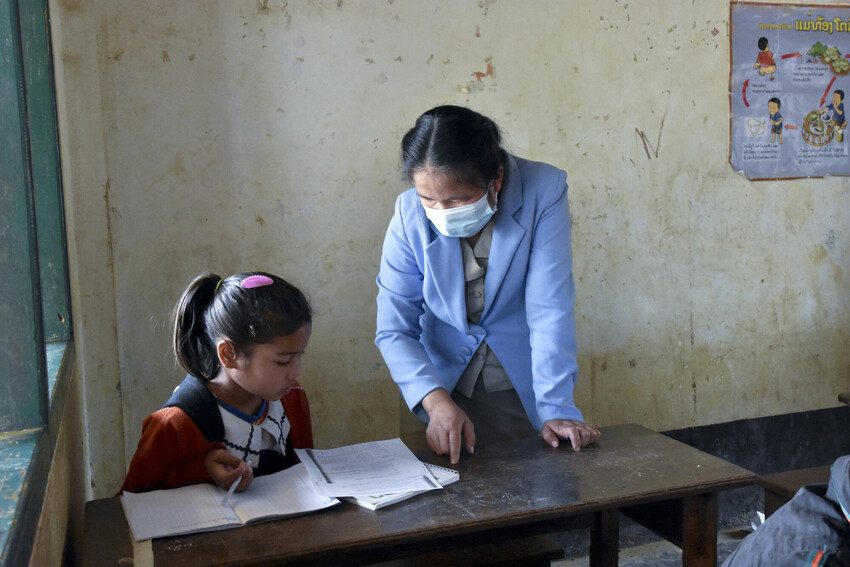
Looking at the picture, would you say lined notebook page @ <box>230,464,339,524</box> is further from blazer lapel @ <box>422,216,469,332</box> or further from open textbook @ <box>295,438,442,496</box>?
blazer lapel @ <box>422,216,469,332</box>

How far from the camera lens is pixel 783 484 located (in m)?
2.36

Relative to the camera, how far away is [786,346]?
3.45 m

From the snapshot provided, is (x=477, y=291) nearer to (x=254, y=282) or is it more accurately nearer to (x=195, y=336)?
(x=254, y=282)

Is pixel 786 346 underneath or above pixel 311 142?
underneath

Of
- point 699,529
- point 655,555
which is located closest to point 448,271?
point 699,529

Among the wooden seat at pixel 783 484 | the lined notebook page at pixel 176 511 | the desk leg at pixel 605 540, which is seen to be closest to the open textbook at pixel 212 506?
the lined notebook page at pixel 176 511

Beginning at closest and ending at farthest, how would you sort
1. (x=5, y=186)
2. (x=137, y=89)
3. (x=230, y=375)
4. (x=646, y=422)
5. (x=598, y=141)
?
(x=5, y=186) → (x=230, y=375) → (x=137, y=89) → (x=598, y=141) → (x=646, y=422)

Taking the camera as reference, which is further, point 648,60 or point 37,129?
point 648,60

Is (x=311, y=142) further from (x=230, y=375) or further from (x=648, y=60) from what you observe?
(x=648, y=60)

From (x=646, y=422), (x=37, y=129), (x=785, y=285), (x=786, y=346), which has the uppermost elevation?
(x=37, y=129)

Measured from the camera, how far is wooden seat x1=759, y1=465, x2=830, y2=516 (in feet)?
7.68

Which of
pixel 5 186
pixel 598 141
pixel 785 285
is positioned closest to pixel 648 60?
pixel 598 141

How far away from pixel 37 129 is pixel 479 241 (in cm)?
115

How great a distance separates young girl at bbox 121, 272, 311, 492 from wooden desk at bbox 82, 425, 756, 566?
15 cm
